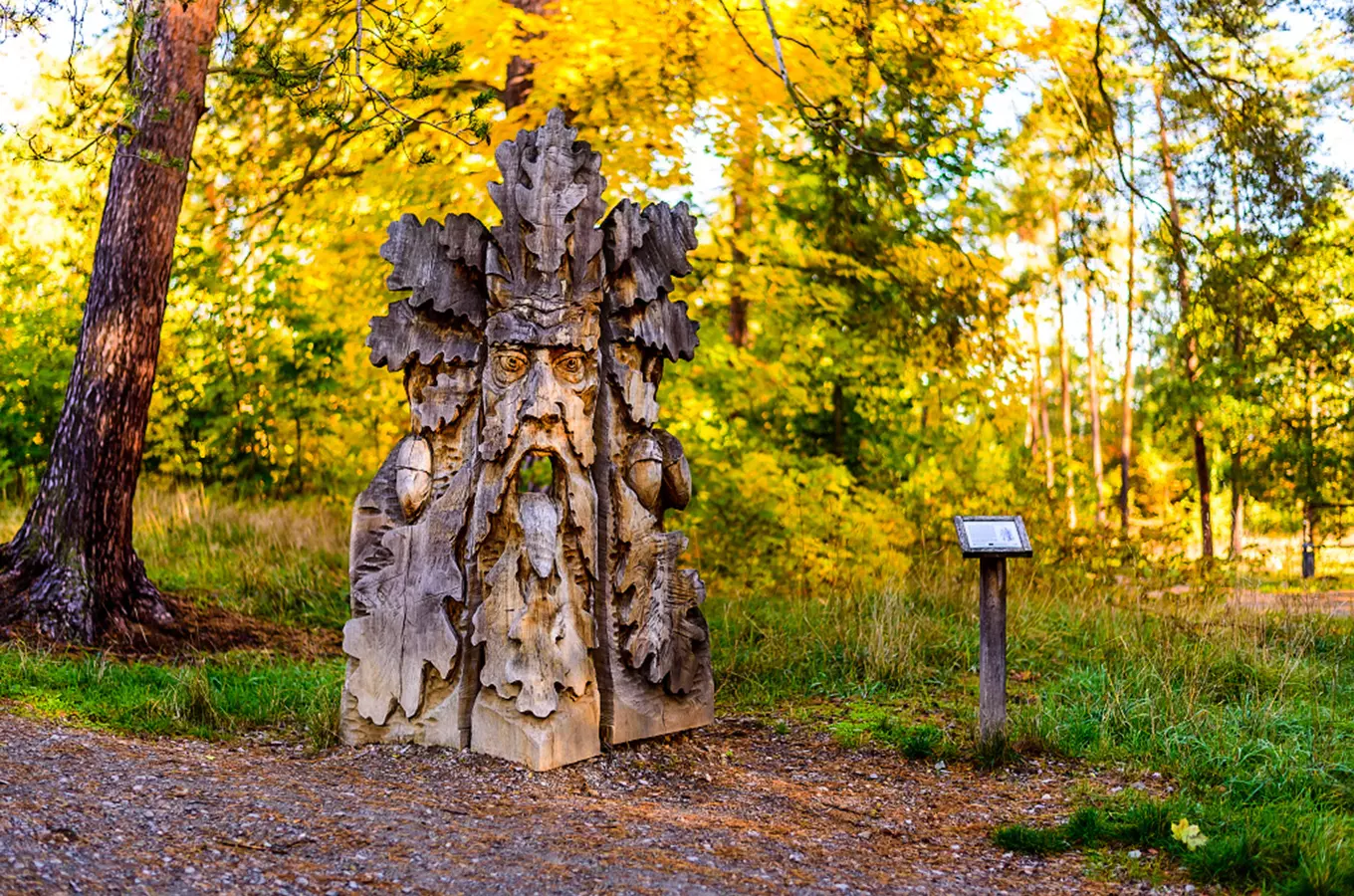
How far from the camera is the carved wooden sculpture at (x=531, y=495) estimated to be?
19.0 ft

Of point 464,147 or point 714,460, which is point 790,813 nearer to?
point 714,460

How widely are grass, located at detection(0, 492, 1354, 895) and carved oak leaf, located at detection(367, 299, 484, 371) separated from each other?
1.77 meters

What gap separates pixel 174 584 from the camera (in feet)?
33.6

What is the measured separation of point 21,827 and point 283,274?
26.5 ft

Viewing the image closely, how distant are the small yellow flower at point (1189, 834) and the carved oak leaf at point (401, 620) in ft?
9.82

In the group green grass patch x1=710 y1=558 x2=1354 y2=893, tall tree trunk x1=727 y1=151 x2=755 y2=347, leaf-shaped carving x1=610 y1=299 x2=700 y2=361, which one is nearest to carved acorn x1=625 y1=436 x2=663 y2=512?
leaf-shaped carving x1=610 y1=299 x2=700 y2=361

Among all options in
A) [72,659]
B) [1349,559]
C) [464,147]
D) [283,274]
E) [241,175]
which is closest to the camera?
[72,659]

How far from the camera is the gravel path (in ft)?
13.7

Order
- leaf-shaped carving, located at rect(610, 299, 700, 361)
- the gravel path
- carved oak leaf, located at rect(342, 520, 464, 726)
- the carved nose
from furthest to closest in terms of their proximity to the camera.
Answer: leaf-shaped carving, located at rect(610, 299, 700, 361) < carved oak leaf, located at rect(342, 520, 464, 726) < the carved nose < the gravel path

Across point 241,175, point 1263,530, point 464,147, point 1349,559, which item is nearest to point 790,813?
point 464,147

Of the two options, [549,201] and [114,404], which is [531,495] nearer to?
[549,201]

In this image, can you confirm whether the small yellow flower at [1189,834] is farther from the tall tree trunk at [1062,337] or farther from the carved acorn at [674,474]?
the tall tree trunk at [1062,337]

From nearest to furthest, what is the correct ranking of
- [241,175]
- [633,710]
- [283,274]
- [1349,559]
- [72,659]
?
1. [633,710]
2. [72,659]
3. [241,175]
4. [283,274]
5. [1349,559]

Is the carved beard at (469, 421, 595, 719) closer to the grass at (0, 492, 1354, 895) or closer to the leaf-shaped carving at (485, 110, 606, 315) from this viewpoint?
the leaf-shaped carving at (485, 110, 606, 315)
